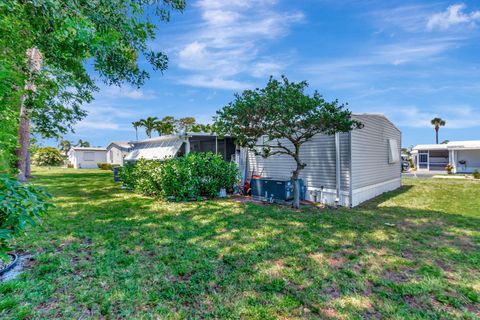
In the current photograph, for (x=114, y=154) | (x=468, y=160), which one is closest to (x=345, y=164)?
(x=468, y=160)

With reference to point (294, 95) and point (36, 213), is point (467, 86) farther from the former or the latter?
point (36, 213)

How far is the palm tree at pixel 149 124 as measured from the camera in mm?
43156

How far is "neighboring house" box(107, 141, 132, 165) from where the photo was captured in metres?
36.1

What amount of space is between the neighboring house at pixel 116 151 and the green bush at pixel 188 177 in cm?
2762

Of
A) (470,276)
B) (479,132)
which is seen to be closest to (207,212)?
(470,276)

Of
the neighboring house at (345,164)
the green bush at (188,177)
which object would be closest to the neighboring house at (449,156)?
the neighboring house at (345,164)

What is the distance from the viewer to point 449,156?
26250mm

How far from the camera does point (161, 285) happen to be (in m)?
3.33

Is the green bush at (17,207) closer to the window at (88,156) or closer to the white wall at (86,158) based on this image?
the white wall at (86,158)

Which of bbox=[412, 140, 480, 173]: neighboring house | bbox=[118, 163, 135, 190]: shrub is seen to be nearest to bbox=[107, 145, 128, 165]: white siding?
bbox=[118, 163, 135, 190]: shrub

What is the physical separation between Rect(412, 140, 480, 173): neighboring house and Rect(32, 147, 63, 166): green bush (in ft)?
170

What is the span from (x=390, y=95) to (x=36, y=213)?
2016 cm

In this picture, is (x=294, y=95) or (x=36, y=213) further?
(x=294, y=95)

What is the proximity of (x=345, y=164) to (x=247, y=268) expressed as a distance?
21.0 feet
